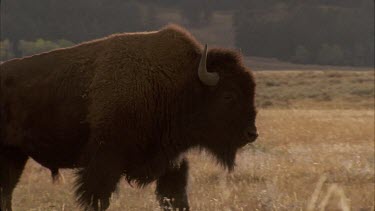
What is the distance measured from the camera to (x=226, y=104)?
616 cm

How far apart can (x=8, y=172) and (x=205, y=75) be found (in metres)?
2.25

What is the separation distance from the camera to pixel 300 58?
98.8m

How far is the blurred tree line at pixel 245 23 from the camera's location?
79188 millimetres

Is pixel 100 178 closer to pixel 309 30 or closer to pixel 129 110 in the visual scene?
pixel 129 110

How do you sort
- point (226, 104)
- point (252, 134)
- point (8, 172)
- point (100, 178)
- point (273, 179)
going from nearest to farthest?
point (100, 178) < point (252, 134) < point (226, 104) < point (8, 172) < point (273, 179)

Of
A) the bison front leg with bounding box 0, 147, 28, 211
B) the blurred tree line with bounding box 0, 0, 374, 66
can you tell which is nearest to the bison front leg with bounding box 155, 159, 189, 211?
the bison front leg with bounding box 0, 147, 28, 211

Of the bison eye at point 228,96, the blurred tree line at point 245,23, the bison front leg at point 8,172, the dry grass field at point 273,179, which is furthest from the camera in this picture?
the blurred tree line at point 245,23

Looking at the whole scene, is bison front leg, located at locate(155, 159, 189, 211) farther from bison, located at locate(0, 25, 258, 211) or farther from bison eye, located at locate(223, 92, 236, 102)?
bison eye, located at locate(223, 92, 236, 102)

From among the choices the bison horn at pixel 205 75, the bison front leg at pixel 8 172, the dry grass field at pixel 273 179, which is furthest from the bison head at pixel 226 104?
the bison front leg at pixel 8 172

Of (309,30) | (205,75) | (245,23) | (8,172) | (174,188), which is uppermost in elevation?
(205,75)

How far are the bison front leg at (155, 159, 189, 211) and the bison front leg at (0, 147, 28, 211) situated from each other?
4.77 feet

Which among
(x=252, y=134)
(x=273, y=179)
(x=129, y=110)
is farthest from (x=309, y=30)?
(x=129, y=110)

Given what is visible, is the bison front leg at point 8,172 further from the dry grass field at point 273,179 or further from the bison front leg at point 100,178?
the bison front leg at point 100,178

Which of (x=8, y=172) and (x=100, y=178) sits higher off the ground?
(x=100, y=178)
